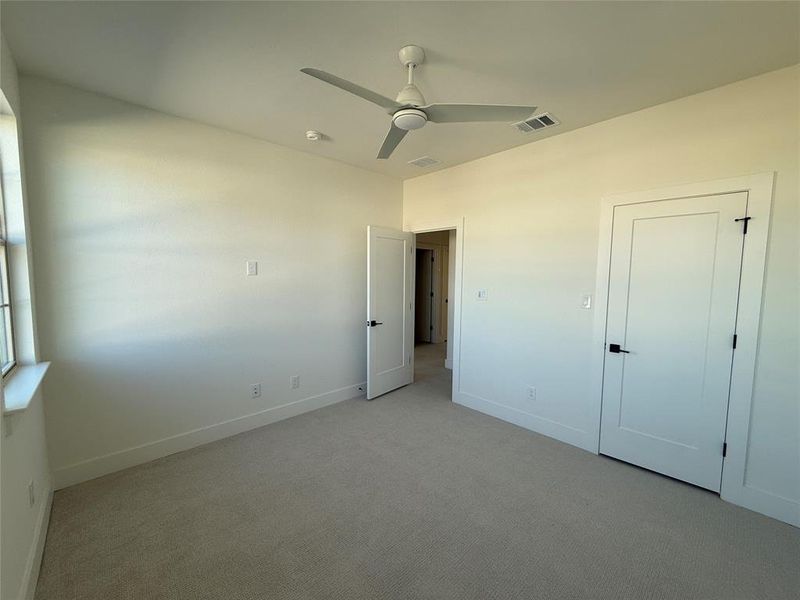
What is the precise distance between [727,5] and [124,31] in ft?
9.56

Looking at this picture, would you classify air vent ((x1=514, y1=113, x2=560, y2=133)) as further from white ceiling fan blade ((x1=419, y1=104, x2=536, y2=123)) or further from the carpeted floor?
the carpeted floor

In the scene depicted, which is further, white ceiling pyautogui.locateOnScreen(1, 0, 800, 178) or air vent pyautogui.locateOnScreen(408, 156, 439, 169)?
air vent pyautogui.locateOnScreen(408, 156, 439, 169)

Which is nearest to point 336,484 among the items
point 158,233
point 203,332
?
point 203,332

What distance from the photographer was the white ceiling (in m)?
1.60

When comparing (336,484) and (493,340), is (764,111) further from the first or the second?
(336,484)

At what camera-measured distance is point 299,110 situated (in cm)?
258

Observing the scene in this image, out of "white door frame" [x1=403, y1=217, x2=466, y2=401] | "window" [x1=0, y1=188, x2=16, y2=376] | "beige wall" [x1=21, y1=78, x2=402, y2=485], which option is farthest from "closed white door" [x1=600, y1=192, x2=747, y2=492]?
"window" [x1=0, y1=188, x2=16, y2=376]

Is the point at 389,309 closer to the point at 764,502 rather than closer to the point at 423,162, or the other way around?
the point at 423,162

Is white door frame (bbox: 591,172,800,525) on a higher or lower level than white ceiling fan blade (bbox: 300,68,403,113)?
lower

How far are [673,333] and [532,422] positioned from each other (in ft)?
4.70

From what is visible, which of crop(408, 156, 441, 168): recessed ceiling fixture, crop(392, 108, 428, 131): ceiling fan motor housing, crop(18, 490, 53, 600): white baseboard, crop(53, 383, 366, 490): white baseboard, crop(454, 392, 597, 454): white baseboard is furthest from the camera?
crop(408, 156, 441, 168): recessed ceiling fixture

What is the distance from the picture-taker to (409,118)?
1.77 metres

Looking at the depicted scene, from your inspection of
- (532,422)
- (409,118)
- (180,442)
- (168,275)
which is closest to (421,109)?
(409,118)

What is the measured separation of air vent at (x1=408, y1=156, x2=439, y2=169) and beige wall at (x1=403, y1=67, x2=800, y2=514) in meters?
0.29
